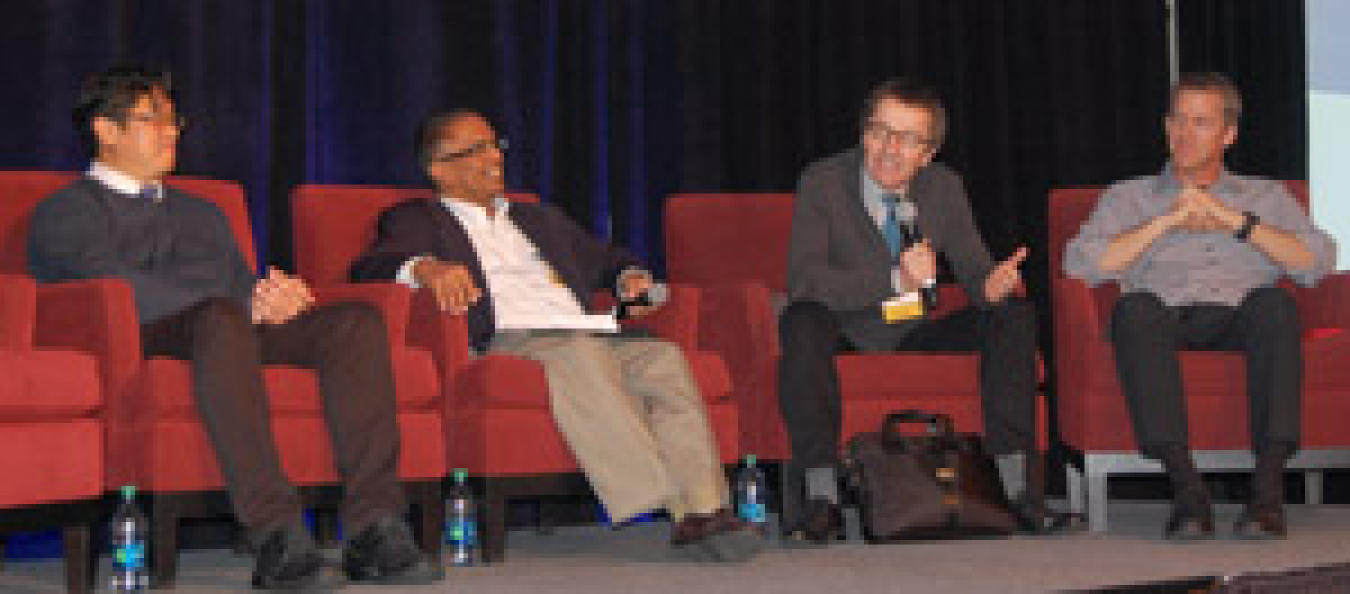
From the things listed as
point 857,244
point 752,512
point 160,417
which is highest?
point 857,244

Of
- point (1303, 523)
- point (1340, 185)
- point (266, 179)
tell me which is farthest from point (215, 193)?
point (1340, 185)

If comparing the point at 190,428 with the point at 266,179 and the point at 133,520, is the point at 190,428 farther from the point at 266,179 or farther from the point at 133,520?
the point at 266,179

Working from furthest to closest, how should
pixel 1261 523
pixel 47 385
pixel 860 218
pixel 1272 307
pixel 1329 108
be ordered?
pixel 1329 108
pixel 860 218
pixel 1272 307
pixel 1261 523
pixel 47 385

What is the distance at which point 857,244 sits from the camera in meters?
4.55

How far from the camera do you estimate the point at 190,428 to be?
137 inches

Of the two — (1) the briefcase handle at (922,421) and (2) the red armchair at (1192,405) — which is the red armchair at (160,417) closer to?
(1) the briefcase handle at (922,421)

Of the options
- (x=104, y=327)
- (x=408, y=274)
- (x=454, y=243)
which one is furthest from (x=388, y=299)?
(x=104, y=327)

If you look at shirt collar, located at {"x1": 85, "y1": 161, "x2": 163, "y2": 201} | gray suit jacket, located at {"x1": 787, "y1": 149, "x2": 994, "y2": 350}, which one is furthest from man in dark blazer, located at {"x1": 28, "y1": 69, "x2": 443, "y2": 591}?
gray suit jacket, located at {"x1": 787, "y1": 149, "x2": 994, "y2": 350}

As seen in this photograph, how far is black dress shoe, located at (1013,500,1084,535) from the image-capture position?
4352 millimetres

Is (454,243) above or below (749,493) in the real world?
above

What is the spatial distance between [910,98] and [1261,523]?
1.34 m

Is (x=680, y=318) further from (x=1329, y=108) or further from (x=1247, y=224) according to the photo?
(x=1329, y=108)

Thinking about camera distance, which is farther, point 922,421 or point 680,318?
point 680,318

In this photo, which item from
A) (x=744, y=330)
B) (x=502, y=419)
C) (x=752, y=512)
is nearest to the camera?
(x=502, y=419)
